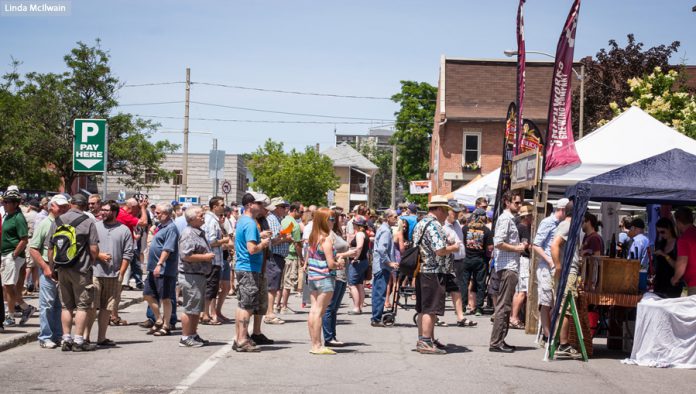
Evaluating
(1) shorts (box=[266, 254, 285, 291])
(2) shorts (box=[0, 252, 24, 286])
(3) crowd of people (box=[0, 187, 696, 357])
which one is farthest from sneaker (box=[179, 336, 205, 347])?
(2) shorts (box=[0, 252, 24, 286])

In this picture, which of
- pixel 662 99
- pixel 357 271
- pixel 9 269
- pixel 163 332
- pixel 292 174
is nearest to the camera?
Answer: pixel 163 332

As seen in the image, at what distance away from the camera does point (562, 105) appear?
47.1ft

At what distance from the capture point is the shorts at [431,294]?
36.1ft

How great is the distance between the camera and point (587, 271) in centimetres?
1169

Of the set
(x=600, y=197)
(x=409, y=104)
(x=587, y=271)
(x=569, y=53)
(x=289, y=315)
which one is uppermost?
(x=409, y=104)

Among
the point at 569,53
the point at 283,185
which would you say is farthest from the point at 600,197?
the point at 283,185

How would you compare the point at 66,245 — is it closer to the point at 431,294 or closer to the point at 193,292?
the point at 193,292

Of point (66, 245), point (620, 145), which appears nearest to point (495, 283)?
point (620, 145)

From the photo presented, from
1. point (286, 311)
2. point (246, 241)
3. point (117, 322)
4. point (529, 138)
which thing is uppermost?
point (529, 138)

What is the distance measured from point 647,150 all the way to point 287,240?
6.88m

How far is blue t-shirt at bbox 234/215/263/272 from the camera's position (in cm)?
1091

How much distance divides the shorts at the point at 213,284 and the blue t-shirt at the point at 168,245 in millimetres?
731

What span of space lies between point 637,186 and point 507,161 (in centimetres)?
669

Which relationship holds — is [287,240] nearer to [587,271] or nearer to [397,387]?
[587,271]
